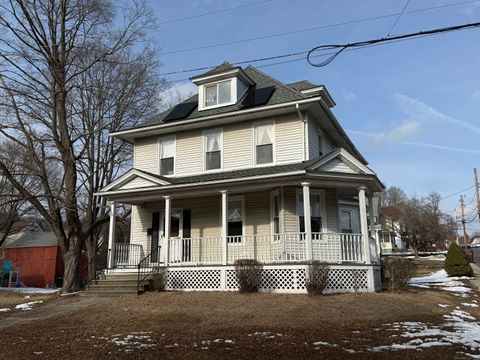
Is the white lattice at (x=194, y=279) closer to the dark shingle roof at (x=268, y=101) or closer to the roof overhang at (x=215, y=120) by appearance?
the roof overhang at (x=215, y=120)

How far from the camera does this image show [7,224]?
33.4 meters

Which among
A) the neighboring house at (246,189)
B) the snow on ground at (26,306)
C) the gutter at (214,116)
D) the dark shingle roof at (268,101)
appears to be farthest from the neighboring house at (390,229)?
the snow on ground at (26,306)

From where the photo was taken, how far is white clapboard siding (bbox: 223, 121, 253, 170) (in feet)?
54.7

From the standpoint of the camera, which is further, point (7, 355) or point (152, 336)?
point (152, 336)

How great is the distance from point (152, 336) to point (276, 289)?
6.18m

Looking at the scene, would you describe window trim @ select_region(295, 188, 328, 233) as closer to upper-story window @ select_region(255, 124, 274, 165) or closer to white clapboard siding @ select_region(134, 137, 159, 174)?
upper-story window @ select_region(255, 124, 274, 165)

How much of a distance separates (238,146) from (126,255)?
246 inches

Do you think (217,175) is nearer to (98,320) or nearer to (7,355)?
(98,320)

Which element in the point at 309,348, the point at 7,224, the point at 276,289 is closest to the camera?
the point at 309,348

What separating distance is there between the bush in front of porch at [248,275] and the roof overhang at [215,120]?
5762 millimetres

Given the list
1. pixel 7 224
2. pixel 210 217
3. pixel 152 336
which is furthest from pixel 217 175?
pixel 7 224

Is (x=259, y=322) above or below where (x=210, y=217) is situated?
below

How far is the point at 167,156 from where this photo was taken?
18.2 m

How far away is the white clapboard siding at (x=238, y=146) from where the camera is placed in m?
16.7
